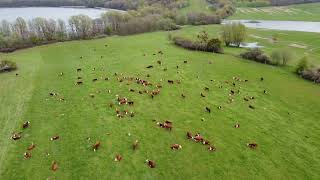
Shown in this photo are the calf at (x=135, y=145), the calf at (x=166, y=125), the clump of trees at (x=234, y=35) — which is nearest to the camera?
the calf at (x=135, y=145)

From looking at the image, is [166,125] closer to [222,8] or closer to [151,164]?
[151,164]

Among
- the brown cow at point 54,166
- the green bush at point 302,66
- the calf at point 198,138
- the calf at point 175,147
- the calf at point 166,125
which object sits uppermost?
the green bush at point 302,66

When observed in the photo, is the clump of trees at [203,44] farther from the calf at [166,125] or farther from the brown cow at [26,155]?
the brown cow at [26,155]

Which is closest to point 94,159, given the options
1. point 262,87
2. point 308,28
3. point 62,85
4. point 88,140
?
point 88,140

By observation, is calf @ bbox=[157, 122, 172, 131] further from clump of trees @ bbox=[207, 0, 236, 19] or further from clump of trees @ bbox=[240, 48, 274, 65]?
clump of trees @ bbox=[207, 0, 236, 19]

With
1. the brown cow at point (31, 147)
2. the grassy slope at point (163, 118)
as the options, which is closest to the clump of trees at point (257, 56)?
the grassy slope at point (163, 118)

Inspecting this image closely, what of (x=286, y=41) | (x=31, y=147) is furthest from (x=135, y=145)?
(x=286, y=41)

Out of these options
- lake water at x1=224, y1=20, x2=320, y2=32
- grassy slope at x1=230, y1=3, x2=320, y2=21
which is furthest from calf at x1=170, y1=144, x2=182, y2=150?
grassy slope at x1=230, y1=3, x2=320, y2=21
